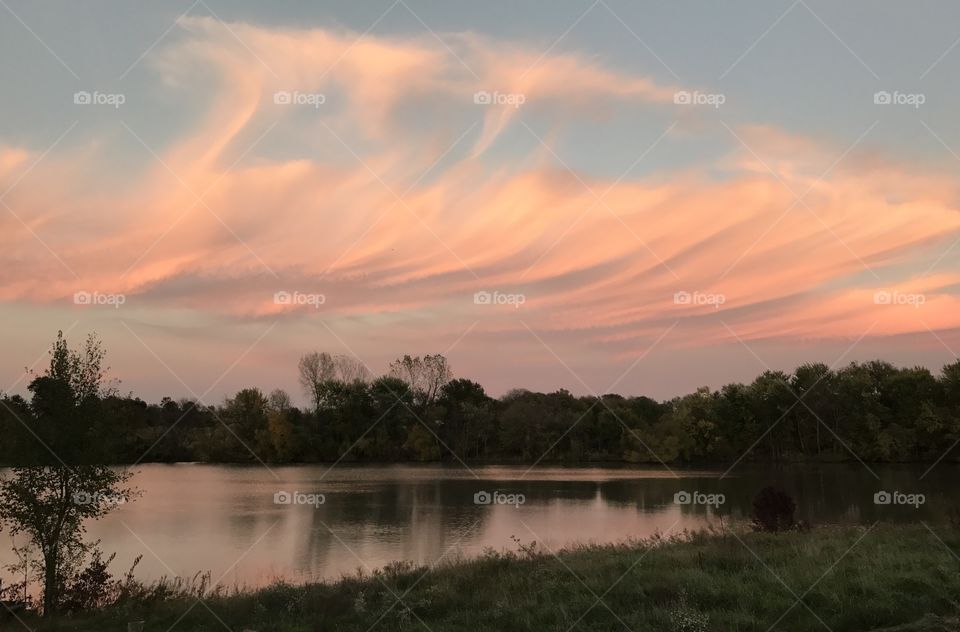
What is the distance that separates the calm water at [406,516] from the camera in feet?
82.6

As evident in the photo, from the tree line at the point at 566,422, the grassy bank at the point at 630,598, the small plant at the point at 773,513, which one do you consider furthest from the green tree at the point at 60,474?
the tree line at the point at 566,422

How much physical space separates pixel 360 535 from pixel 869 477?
5008cm

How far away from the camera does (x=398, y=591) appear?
14289 millimetres

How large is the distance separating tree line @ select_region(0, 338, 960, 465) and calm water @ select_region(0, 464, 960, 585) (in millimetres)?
21558

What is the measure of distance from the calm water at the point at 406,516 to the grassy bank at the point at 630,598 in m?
7.21

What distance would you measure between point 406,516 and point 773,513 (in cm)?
1954

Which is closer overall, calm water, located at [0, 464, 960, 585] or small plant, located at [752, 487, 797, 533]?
small plant, located at [752, 487, 797, 533]

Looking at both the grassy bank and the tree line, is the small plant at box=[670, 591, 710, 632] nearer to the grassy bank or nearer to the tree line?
the grassy bank

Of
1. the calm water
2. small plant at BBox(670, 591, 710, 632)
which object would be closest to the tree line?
the calm water

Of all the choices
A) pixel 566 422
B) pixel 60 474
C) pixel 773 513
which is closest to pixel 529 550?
pixel 773 513

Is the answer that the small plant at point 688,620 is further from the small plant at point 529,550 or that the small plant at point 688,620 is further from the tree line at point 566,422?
the tree line at point 566,422

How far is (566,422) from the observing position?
102812 mm

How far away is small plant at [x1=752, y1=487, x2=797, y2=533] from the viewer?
24234mm

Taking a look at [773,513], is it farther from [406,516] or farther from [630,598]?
[406,516]
